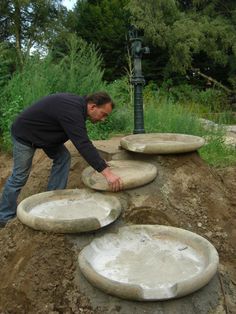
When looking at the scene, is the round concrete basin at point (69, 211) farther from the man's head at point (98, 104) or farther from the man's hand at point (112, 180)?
the man's head at point (98, 104)

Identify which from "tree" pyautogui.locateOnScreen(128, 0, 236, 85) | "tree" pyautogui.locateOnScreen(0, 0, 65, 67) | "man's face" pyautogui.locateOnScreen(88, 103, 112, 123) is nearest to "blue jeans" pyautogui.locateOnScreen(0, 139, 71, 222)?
"man's face" pyautogui.locateOnScreen(88, 103, 112, 123)

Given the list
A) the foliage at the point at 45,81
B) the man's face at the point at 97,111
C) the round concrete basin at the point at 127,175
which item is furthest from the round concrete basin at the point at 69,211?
the foliage at the point at 45,81

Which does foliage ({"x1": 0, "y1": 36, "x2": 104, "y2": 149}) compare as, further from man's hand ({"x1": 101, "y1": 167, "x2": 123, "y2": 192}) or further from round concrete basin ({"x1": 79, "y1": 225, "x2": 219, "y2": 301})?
round concrete basin ({"x1": 79, "y1": 225, "x2": 219, "y2": 301})

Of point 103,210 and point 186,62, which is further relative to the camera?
point 186,62

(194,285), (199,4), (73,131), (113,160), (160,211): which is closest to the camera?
(194,285)

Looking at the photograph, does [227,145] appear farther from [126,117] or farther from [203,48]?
[203,48]

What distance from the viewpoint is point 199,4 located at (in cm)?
1484

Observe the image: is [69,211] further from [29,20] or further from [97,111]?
[29,20]

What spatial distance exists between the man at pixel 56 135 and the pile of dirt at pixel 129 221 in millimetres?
271

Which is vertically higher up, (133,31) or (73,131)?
(133,31)

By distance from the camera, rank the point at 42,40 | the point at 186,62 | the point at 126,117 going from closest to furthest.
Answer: the point at 126,117 → the point at 186,62 → the point at 42,40

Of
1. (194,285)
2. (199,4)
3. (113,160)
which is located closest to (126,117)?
(113,160)

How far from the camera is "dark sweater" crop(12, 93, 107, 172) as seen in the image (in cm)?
298

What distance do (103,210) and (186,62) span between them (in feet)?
36.2
